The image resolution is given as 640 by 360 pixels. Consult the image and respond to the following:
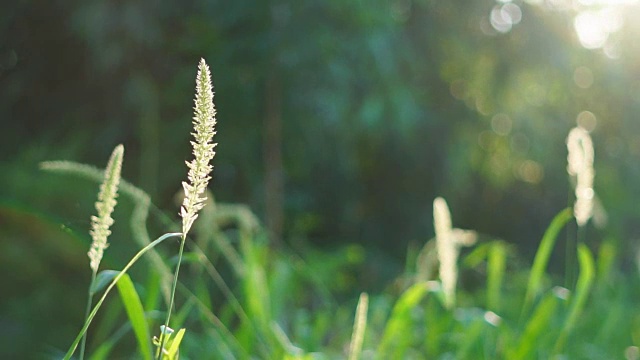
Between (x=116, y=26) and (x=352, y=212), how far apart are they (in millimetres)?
1665

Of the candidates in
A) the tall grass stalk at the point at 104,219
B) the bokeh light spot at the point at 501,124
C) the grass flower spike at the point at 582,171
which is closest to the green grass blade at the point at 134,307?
the tall grass stalk at the point at 104,219

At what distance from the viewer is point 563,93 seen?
471cm

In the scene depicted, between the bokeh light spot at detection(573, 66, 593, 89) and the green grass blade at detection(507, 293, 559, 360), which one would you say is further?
the bokeh light spot at detection(573, 66, 593, 89)

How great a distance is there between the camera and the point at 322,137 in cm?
388

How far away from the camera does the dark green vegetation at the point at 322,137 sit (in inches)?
104

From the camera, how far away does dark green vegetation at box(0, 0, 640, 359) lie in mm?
2635

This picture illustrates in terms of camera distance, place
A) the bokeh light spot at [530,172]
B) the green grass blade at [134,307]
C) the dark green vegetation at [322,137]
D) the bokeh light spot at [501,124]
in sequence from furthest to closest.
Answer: the bokeh light spot at [530,172], the bokeh light spot at [501,124], the dark green vegetation at [322,137], the green grass blade at [134,307]

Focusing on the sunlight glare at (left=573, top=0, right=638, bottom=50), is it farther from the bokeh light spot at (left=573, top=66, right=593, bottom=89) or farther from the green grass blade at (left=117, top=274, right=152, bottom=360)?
the green grass blade at (left=117, top=274, right=152, bottom=360)

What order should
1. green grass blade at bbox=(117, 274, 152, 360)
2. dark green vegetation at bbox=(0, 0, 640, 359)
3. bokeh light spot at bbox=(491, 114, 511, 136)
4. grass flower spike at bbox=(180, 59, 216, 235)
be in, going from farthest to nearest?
bokeh light spot at bbox=(491, 114, 511, 136) → dark green vegetation at bbox=(0, 0, 640, 359) → green grass blade at bbox=(117, 274, 152, 360) → grass flower spike at bbox=(180, 59, 216, 235)

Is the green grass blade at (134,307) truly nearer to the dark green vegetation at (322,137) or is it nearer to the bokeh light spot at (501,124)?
the dark green vegetation at (322,137)

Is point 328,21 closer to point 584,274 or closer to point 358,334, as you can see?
point 584,274

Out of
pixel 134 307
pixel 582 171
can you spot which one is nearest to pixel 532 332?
pixel 582 171

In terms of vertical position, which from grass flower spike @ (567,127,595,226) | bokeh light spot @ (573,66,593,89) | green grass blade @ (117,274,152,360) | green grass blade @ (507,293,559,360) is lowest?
green grass blade @ (117,274,152,360)

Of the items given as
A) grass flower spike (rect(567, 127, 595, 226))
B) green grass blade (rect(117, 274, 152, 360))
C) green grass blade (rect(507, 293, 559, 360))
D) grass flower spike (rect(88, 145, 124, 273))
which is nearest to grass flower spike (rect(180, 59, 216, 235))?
grass flower spike (rect(88, 145, 124, 273))
